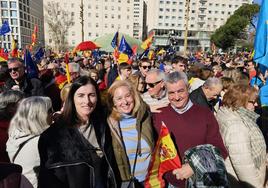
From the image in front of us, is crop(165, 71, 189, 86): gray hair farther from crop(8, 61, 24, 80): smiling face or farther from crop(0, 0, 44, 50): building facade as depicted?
crop(0, 0, 44, 50): building facade

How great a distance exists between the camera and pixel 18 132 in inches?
103

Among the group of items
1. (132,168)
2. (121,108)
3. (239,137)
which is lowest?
(132,168)

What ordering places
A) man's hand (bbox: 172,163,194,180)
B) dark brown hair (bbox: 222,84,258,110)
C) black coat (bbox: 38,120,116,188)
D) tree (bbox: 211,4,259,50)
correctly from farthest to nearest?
tree (bbox: 211,4,259,50), dark brown hair (bbox: 222,84,258,110), black coat (bbox: 38,120,116,188), man's hand (bbox: 172,163,194,180)

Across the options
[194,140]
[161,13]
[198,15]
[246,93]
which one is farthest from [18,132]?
[198,15]

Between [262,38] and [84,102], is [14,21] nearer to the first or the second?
[262,38]

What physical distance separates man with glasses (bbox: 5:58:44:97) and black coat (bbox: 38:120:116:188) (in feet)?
9.29

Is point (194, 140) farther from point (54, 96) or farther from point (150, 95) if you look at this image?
point (54, 96)

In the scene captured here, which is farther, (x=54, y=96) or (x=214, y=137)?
(x=54, y=96)

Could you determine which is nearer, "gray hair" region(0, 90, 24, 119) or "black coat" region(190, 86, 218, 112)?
"gray hair" region(0, 90, 24, 119)

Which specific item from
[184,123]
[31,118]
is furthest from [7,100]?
[184,123]

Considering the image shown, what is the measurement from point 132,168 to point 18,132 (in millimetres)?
1174

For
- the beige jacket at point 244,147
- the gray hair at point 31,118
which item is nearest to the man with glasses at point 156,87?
the beige jacket at point 244,147

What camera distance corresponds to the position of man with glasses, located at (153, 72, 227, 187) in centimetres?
251

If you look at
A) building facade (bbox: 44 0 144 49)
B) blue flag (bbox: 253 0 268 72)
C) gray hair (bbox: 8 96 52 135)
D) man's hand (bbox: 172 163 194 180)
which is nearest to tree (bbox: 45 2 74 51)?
building facade (bbox: 44 0 144 49)
